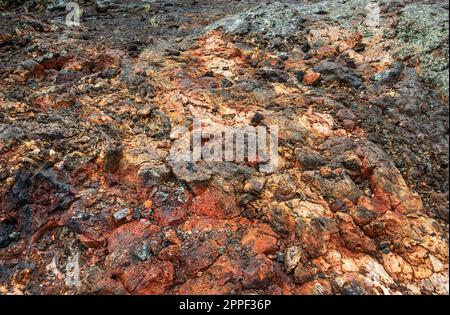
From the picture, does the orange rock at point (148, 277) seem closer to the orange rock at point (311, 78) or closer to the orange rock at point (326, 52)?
the orange rock at point (311, 78)

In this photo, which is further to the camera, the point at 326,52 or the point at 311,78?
the point at 326,52

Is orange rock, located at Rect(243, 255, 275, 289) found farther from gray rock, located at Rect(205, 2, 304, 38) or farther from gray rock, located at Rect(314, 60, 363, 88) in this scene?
gray rock, located at Rect(205, 2, 304, 38)

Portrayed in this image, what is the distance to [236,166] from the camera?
17.5ft

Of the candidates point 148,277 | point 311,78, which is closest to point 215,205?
point 148,277

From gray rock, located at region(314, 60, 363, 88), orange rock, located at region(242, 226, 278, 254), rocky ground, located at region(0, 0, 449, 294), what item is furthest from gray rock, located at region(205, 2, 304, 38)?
orange rock, located at region(242, 226, 278, 254)

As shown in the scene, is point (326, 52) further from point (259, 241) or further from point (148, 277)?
point (148, 277)

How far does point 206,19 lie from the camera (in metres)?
9.40

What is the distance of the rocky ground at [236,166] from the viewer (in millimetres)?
4367

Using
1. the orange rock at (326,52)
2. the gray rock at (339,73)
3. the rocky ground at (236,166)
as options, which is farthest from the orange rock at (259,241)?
the orange rock at (326,52)

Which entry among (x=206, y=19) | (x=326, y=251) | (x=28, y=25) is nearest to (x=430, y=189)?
(x=326, y=251)

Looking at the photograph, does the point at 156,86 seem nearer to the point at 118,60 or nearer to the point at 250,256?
the point at 118,60

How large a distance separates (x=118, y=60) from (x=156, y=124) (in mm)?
2335

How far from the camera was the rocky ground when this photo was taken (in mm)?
4367
